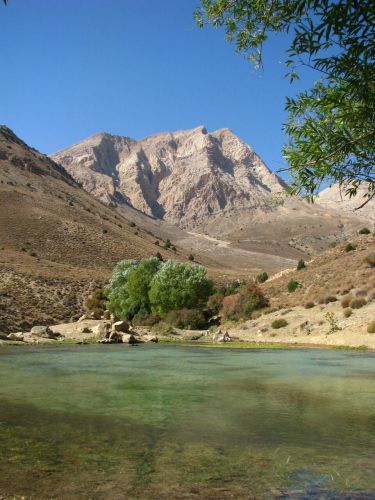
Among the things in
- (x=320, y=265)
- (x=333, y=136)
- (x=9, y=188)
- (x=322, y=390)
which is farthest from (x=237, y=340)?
(x=9, y=188)

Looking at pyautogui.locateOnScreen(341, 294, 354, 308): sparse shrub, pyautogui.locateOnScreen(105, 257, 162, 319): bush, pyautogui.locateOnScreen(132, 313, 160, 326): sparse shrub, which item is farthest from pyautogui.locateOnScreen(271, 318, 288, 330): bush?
pyautogui.locateOnScreen(105, 257, 162, 319): bush

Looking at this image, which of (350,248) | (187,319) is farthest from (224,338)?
(350,248)

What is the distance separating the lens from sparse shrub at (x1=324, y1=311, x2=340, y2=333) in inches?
1585

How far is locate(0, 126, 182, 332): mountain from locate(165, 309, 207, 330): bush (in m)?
14.7

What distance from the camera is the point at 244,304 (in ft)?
176

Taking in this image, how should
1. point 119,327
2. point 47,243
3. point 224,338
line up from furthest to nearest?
point 47,243
point 119,327
point 224,338

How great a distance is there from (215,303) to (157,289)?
6962 millimetres

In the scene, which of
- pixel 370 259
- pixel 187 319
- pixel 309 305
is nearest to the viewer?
pixel 309 305

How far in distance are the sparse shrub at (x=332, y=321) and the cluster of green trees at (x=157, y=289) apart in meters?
18.9

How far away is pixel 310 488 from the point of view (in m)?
7.04

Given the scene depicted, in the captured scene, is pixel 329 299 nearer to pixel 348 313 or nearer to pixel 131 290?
pixel 348 313

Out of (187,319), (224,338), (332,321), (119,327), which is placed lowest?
(224,338)

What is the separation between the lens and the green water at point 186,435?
7105 mm

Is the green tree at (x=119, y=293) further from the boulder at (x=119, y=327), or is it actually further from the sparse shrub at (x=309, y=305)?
the sparse shrub at (x=309, y=305)
